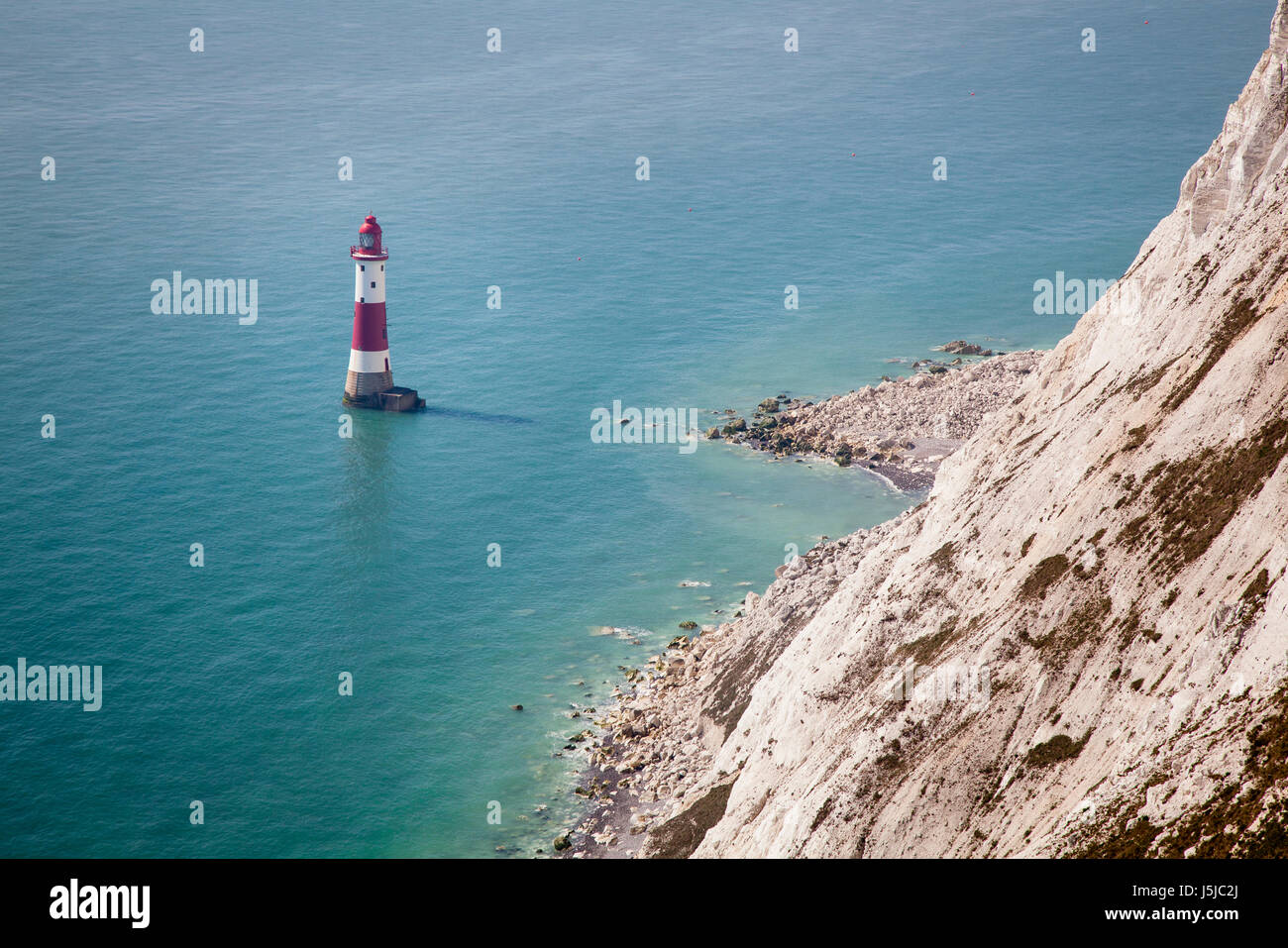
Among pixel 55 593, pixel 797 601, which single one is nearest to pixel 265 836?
pixel 797 601

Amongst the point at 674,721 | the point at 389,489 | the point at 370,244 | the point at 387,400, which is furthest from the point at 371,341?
the point at 674,721

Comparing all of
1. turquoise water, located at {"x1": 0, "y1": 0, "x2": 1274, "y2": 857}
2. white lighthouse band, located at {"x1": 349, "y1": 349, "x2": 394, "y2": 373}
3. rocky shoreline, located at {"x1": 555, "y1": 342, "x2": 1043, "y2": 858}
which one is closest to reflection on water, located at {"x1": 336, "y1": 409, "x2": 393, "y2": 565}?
turquoise water, located at {"x1": 0, "y1": 0, "x2": 1274, "y2": 857}

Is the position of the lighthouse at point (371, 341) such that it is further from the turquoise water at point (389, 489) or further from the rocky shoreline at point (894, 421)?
the rocky shoreline at point (894, 421)

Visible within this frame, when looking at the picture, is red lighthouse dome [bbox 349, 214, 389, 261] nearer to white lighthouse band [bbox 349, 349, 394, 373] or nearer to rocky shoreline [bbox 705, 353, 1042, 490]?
white lighthouse band [bbox 349, 349, 394, 373]

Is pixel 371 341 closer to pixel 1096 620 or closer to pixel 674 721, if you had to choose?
pixel 674 721

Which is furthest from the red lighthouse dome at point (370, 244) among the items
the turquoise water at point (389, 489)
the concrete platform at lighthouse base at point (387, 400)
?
the turquoise water at point (389, 489)
